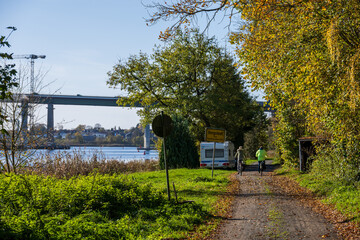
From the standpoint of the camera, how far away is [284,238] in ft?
25.4

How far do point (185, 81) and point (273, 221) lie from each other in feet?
88.2

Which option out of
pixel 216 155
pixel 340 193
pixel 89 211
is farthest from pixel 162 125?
pixel 216 155

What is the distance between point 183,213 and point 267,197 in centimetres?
476

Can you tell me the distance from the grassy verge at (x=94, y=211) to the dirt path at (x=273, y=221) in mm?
648

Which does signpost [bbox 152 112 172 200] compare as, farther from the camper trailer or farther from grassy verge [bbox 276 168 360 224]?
the camper trailer

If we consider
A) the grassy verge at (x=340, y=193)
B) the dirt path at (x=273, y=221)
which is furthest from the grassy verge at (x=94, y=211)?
the grassy verge at (x=340, y=193)

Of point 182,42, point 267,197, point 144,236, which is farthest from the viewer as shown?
point 182,42

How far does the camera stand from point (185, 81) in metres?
35.5

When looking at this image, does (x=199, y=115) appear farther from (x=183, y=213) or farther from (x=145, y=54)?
(x=183, y=213)

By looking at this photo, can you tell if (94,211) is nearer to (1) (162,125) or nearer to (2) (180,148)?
(1) (162,125)

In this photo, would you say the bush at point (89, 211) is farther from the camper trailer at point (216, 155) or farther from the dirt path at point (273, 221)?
the camper trailer at point (216, 155)

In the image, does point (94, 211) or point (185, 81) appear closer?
point (94, 211)

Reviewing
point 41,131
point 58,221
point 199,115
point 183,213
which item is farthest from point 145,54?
point 58,221

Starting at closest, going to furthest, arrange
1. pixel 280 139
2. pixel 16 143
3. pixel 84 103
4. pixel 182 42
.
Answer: pixel 16 143, pixel 280 139, pixel 182 42, pixel 84 103
